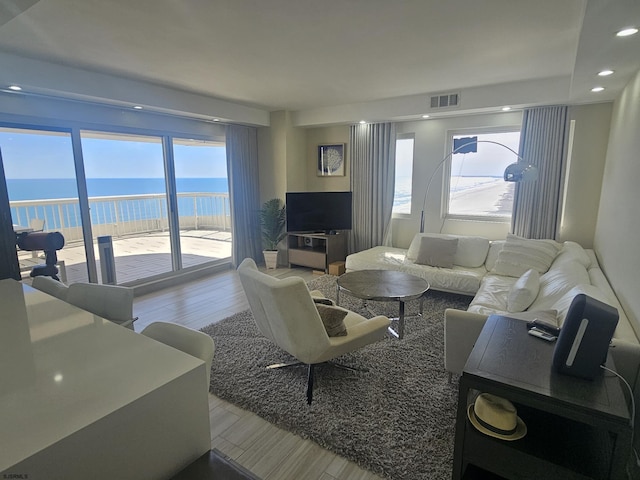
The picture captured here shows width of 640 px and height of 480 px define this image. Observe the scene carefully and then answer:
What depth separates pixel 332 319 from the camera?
2.34 metres

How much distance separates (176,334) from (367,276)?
2.62 m

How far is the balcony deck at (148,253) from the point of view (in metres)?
4.15

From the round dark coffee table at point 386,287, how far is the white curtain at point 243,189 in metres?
2.54

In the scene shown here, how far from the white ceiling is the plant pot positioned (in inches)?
105

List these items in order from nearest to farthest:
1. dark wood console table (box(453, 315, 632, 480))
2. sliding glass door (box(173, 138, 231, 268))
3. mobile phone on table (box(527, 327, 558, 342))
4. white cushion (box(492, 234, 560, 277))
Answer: dark wood console table (box(453, 315, 632, 480)) < mobile phone on table (box(527, 327, 558, 342)) < white cushion (box(492, 234, 560, 277)) < sliding glass door (box(173, 138, 231, 268))

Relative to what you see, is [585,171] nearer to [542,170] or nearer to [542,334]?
[542,170]

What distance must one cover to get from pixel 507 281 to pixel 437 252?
0.91 meters

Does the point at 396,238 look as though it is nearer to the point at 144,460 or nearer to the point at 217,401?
the point at 217,401

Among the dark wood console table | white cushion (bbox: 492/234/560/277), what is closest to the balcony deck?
white cushion (bbox: 492/234/560/277)

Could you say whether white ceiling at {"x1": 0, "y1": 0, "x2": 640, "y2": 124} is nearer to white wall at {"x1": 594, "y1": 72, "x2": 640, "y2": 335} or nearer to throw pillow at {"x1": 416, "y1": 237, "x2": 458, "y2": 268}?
white wall at {"x1": 594, "y1": 72, "x2": 640, "y2": 335}

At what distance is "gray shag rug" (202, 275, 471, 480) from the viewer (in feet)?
6.32

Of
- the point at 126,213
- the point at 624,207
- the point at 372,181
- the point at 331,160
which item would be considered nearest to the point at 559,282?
the point at 624,207

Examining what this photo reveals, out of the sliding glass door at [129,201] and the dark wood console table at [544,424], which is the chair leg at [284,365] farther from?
the sliding glass door at [129,201]

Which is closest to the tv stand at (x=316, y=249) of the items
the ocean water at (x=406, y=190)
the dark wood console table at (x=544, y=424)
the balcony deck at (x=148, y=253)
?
the ocean water at (x=406, y=190)
